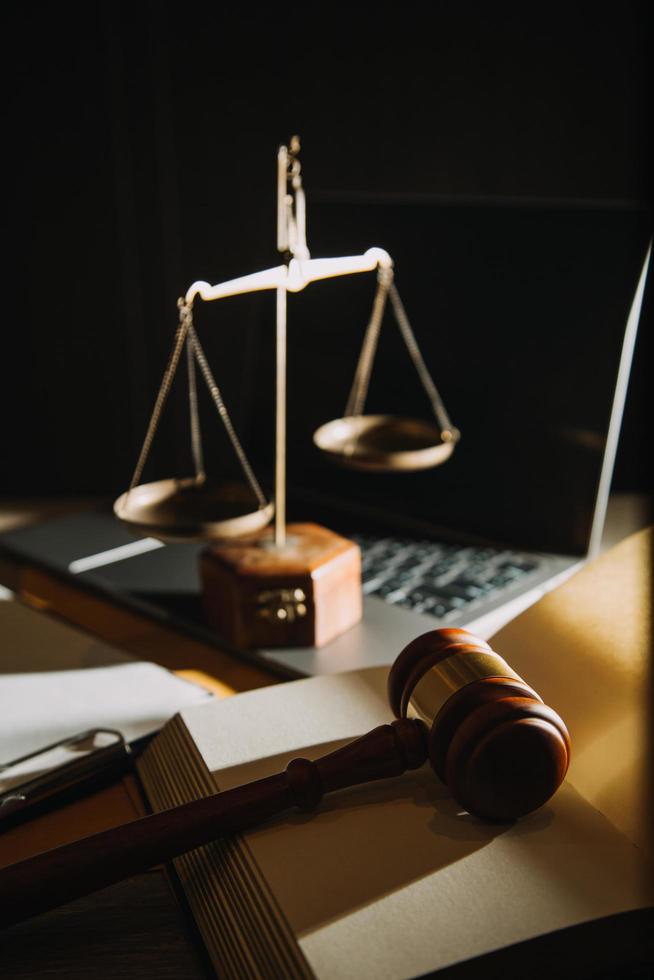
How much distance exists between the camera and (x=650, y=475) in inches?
56.0

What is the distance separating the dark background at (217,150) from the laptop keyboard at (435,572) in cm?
38

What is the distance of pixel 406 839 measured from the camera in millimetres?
562

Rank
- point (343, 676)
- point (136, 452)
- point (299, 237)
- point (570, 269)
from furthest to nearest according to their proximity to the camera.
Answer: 1. point (136, 452)
2. point (570, 269)
3. point (299, 237)
4. point (343, 676)

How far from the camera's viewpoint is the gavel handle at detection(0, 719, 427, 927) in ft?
1.76

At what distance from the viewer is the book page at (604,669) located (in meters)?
0.60

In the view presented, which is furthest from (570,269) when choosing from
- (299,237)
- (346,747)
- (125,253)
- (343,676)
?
(125,253)

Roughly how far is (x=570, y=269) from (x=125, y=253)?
823 mm

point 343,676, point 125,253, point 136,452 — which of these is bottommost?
point 136,452

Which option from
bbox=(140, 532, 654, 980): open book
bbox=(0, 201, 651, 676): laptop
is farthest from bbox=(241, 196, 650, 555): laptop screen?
bbox=(140, 532, 654, 980): open book

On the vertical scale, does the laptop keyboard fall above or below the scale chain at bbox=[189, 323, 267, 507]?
below

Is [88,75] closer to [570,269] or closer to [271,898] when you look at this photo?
[570,269]

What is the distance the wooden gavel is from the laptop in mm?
301

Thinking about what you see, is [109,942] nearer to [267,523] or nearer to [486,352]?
[267,523]

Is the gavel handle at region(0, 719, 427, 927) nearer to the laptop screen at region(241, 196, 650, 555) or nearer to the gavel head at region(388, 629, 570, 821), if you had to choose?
the gavel head at region(388, 629, 570, 821)
